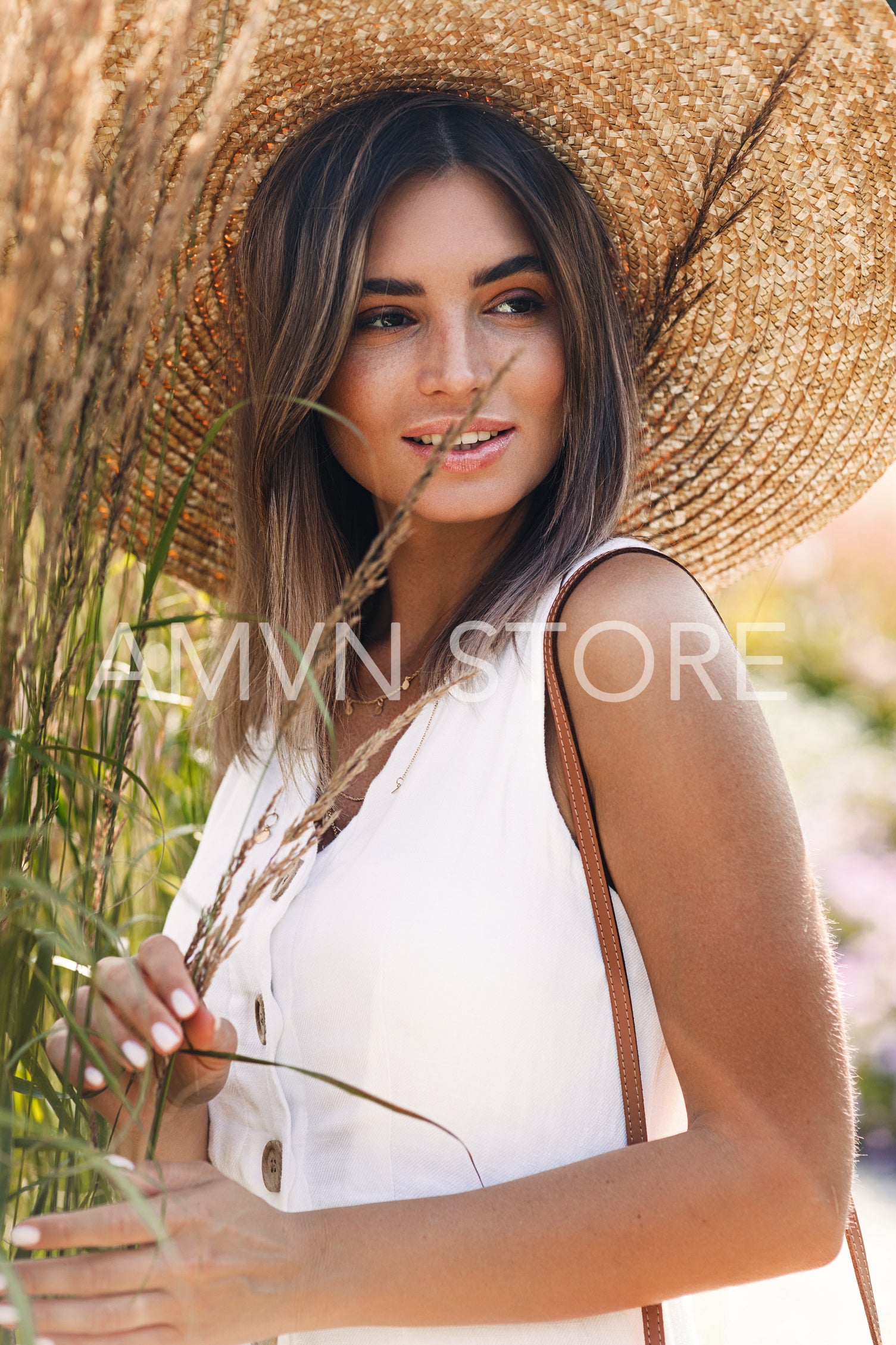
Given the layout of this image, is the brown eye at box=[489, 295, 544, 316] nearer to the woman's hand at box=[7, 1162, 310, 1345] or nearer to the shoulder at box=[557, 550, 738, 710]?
the shoulder at box=[557, 550, 738, 710]

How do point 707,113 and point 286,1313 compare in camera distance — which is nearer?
point 286,1313

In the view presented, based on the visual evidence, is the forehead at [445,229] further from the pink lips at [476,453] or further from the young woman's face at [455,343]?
the pink lips at [476,453]

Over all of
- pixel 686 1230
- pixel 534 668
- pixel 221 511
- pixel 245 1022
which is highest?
pixel 221 511

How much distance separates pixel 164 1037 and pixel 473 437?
97cm

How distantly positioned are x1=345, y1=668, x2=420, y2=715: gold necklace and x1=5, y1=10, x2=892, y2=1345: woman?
1 cm

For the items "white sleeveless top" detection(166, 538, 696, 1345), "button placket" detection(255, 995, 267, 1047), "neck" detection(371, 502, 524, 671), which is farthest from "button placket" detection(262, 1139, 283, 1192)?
"neck" detection(371, 502, 524, 671)

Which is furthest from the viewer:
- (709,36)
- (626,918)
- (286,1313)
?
(709,36)

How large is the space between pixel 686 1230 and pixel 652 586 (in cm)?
67

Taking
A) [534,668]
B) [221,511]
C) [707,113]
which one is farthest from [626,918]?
[221,511]

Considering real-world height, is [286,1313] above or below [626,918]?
below

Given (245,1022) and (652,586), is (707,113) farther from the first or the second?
(245,1022)

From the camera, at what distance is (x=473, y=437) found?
171cm

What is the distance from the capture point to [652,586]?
1392 mm

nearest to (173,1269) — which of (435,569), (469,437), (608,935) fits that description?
(608,935)
